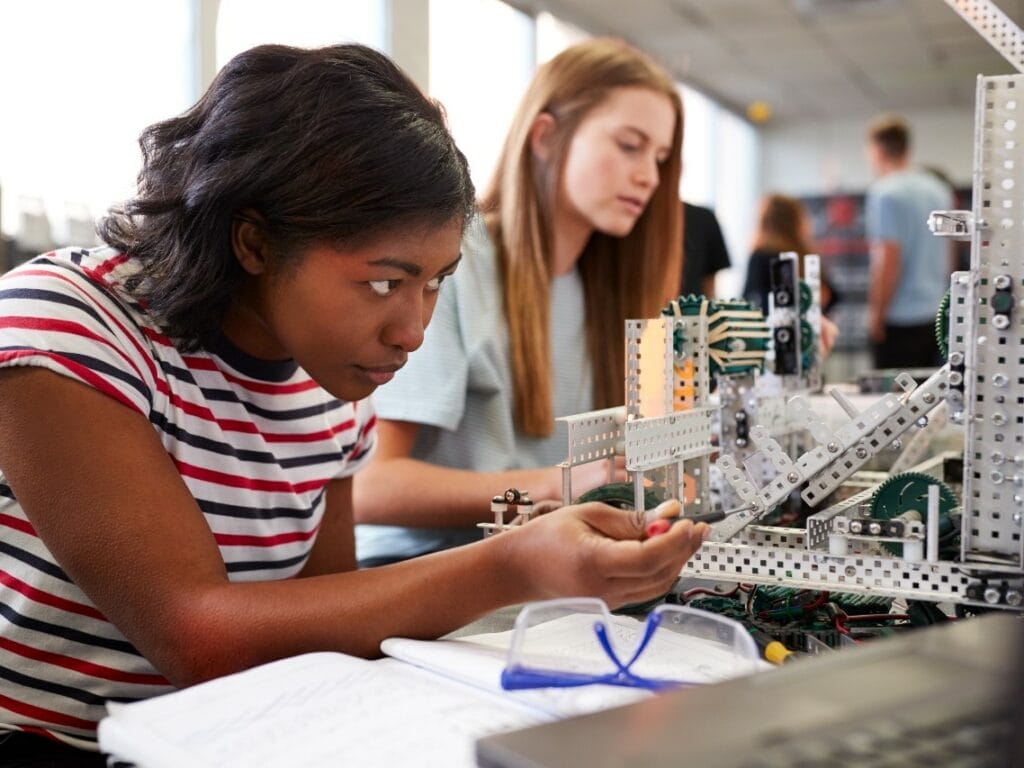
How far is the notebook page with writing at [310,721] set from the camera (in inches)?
23.3

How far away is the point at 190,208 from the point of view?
3.14 feet

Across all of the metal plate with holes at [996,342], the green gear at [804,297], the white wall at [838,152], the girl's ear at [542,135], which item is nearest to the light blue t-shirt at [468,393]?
the girl's ear at [542,135]

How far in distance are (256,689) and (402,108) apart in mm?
523

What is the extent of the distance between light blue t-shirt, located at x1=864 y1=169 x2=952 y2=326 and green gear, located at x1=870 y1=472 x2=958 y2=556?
4.53m

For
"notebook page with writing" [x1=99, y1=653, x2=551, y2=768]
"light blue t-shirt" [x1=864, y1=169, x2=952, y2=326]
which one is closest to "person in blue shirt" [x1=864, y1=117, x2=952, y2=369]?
"light blue t-shirt" [x1=864, y1=169, x2=952, y2=326]

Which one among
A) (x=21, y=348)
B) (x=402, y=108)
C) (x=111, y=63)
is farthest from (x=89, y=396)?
(x=111, y=63)

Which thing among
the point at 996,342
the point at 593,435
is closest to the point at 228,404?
the point at 593,435

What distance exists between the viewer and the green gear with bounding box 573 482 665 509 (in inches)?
Answer: 41.0

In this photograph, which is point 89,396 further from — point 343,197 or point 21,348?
point 343,197

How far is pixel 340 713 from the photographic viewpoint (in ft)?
2.14

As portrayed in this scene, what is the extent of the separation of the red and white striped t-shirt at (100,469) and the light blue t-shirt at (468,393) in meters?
0.48

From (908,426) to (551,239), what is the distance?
0.90 m

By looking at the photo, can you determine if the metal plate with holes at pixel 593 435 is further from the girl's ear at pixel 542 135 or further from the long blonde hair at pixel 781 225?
the long blonde hair at pixel 781 225

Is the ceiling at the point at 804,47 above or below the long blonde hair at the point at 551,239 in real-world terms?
above
